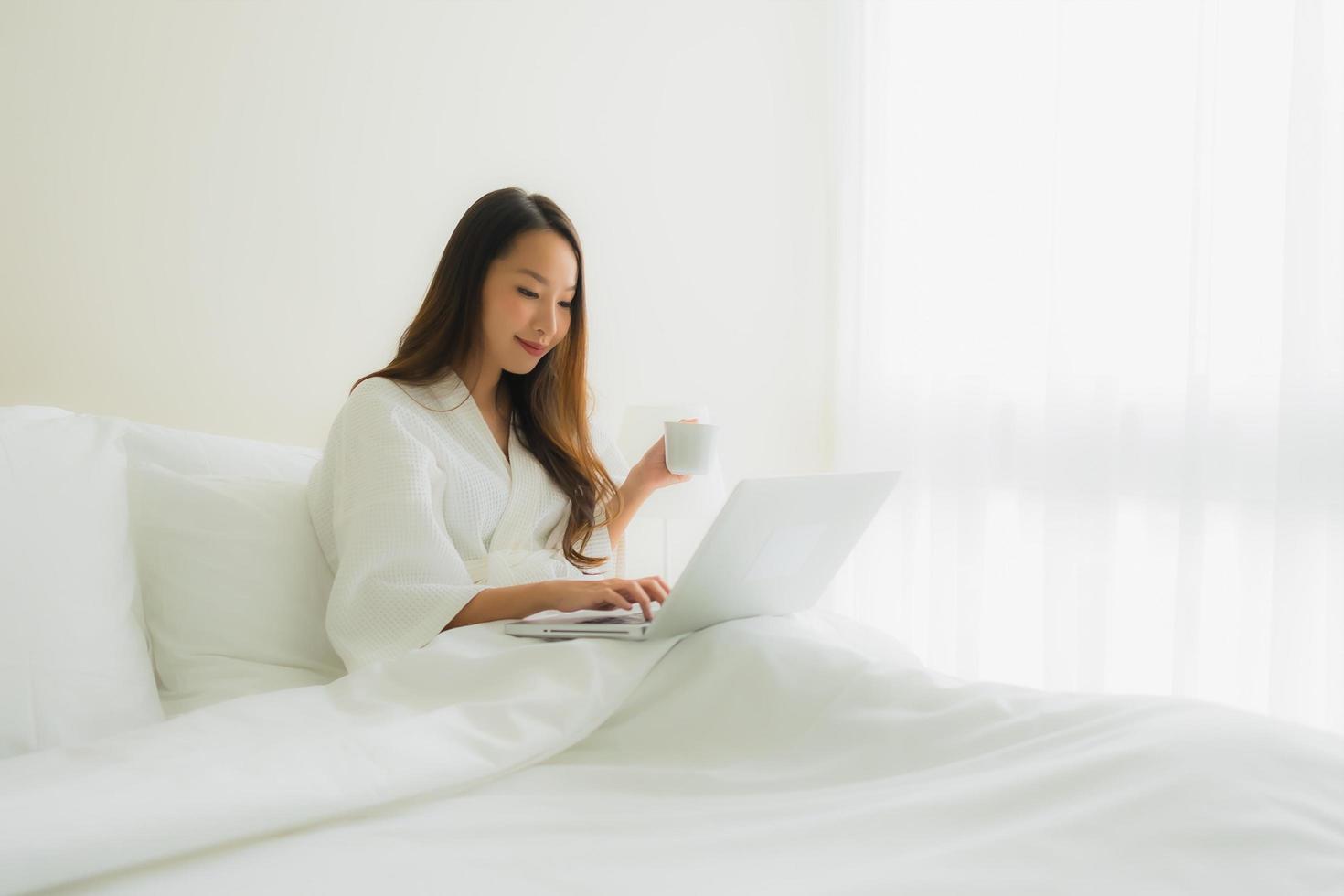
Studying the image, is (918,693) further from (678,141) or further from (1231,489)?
(678,141)

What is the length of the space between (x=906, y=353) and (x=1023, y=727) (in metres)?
2.17

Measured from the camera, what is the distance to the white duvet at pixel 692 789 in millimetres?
680

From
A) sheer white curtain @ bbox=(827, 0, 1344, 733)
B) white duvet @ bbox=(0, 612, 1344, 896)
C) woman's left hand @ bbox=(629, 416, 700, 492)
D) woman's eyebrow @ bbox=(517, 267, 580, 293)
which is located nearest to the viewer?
white duvet @ bbox=(0, 612, 1344, 896)

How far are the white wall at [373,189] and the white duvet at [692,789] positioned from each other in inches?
45.2

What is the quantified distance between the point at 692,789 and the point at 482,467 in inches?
34.8

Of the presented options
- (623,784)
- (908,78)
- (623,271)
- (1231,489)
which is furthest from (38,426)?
(908,78)

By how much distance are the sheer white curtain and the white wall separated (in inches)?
10.3

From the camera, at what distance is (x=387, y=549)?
1.43m

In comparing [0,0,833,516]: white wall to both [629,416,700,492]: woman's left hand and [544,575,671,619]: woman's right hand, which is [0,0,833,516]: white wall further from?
[544,575,671,619]: woman's right hand

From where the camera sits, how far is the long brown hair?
1776mm

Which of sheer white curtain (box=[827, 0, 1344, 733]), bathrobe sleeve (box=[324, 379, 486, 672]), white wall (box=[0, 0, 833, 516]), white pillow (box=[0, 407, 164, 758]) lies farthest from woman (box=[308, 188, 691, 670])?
sheer white curtain (box=[827, 0, 1344, 733])

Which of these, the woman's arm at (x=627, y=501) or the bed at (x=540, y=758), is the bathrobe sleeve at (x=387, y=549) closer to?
the bed at (x=540, y=758)

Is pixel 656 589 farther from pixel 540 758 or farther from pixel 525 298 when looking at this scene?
pixel 525 298

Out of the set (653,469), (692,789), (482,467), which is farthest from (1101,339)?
(692,789)
